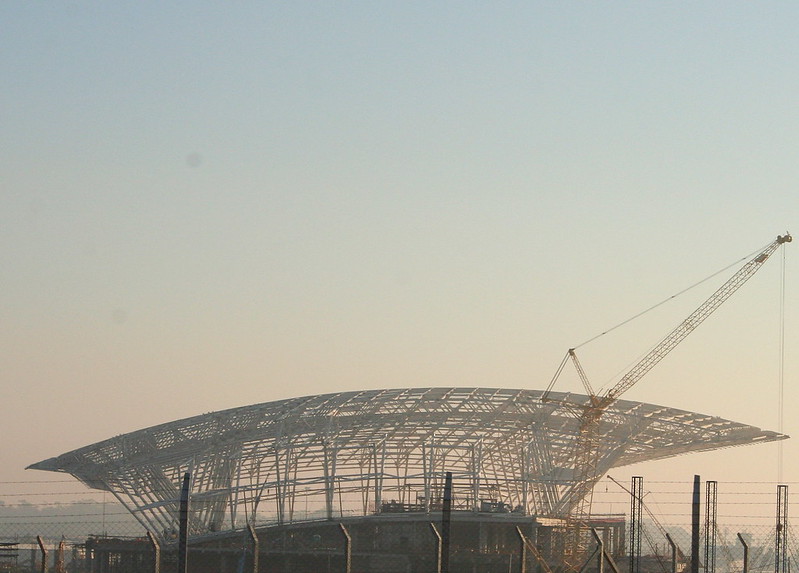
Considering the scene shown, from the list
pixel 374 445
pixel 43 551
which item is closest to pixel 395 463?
pixel 374 445

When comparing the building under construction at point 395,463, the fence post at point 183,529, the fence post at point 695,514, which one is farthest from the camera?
the building under construction at point 395,463

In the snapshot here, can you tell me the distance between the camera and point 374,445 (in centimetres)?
7288

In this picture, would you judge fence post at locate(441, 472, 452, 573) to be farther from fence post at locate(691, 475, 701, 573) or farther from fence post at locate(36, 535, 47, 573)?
fence post at locate(36, 535, 47, 573)

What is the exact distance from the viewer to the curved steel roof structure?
237 ft

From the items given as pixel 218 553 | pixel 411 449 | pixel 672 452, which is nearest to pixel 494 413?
pixel 411 449

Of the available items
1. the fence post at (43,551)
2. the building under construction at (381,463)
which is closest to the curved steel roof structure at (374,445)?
the building under construction at (381,463)

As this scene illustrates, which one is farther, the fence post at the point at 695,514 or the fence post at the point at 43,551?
the fence post at the point at 43,551

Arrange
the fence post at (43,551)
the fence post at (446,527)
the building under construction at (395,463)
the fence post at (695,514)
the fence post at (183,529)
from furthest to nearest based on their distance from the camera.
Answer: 1. the building under construction at (395,463)
2. the fence post at (43,551)
3. the fence post at (695,514)
4. the fence post at (183,529)
5. the fence post at (446,527)

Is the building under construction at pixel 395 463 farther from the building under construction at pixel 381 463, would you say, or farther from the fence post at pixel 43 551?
the fence post at pixel 43 551

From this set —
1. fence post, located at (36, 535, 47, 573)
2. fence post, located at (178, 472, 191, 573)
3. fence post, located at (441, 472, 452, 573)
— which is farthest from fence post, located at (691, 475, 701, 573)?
fence post, located at (36, 535, 47, 573)

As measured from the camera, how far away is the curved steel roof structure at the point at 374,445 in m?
72.2

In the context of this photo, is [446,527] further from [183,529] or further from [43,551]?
[43,551]

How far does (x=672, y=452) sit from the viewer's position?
249 feet

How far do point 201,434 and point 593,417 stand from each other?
23736mm
